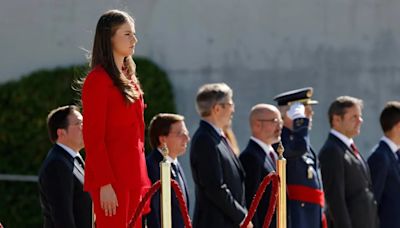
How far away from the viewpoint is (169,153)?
8469 mm

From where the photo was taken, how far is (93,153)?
6.54m

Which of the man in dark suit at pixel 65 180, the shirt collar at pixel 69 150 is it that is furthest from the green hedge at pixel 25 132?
the shirt collar at pixel 69 150

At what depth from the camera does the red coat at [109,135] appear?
654 cm

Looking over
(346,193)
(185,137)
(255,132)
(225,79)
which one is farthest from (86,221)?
(225,79)

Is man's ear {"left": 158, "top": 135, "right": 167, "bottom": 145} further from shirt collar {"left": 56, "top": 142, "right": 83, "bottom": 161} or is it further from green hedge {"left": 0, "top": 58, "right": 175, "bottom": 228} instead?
green hedge {"left": 0, "top": 58, "right": 175, "bottom": 228}

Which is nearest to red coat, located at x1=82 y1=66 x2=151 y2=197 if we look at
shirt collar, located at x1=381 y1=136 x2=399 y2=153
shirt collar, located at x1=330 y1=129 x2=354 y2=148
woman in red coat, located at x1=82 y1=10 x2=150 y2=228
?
woman in red coat, located at x1=82 y1=10 x2=150 y2=228

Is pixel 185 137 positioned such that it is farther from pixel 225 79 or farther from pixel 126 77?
pixel 225 79

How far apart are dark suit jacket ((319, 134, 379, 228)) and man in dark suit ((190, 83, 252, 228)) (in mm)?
914

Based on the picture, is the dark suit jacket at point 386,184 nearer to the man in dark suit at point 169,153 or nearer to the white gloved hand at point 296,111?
the white gloved hand at point 296,111

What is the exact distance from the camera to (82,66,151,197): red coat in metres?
6.54

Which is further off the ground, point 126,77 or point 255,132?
point 126,77

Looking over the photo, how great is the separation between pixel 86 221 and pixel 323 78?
5.53 meters

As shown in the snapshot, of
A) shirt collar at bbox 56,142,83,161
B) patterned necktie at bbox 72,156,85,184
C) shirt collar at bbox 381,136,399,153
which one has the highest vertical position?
shirt collar at bbox 56,142,83,161

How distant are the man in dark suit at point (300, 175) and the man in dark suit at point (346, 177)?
22cm
